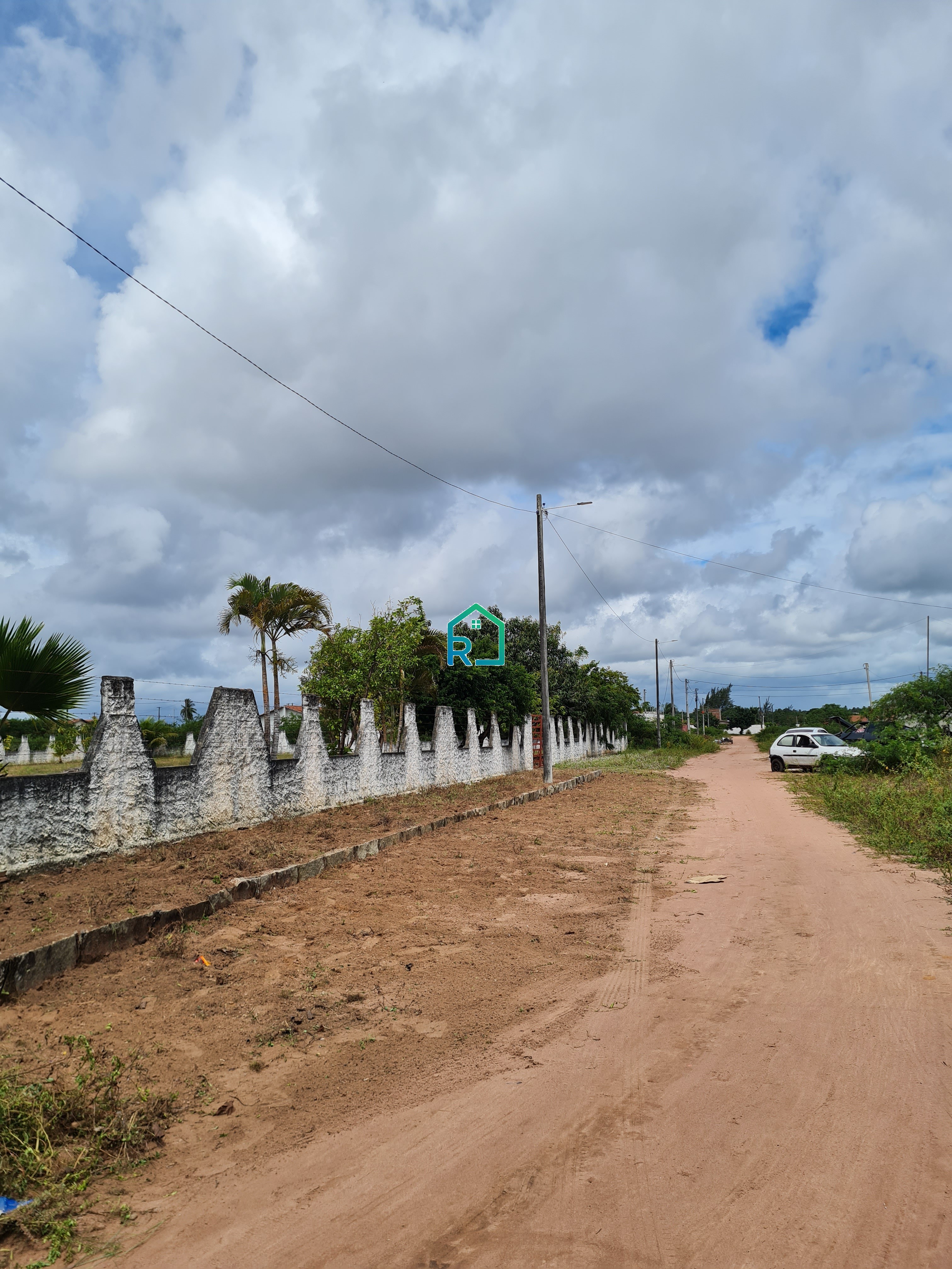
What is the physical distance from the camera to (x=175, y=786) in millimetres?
9422

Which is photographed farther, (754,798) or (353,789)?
(754,798)

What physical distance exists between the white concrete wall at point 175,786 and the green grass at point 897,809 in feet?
26.4

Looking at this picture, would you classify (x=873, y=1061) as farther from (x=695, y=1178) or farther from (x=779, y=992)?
(x=695, y=1178)

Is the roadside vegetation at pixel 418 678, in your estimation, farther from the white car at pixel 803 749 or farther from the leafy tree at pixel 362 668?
the white car at pixel 803 749

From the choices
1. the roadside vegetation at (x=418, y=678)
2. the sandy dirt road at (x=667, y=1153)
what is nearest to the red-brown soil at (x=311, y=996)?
the sandy dirt road at (x=667, y=1153)

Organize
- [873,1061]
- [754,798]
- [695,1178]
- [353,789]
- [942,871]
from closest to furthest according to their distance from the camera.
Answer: [695,1178], [873,1061], [942,871], [353,789], [754,798]

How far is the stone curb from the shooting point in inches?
197

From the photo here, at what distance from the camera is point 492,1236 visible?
2.78m

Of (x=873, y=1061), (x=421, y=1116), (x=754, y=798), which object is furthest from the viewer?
(x=754, y=798)

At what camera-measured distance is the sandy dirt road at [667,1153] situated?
2.72 meters

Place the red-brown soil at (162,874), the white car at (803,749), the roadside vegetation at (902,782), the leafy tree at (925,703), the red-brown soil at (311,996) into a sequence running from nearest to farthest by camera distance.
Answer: the red-brown soil at (311,996), the red-brown soil at (162,874), the roadside vegetation at (902,782), the leafy tree at (925,703), the white car at (803,749)

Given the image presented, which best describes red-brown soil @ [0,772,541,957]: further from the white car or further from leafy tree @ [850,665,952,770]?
the white car

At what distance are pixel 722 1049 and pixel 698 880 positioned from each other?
15.7 ft

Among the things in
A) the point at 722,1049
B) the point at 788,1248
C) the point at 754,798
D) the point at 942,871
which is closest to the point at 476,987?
the point at 722,1049
